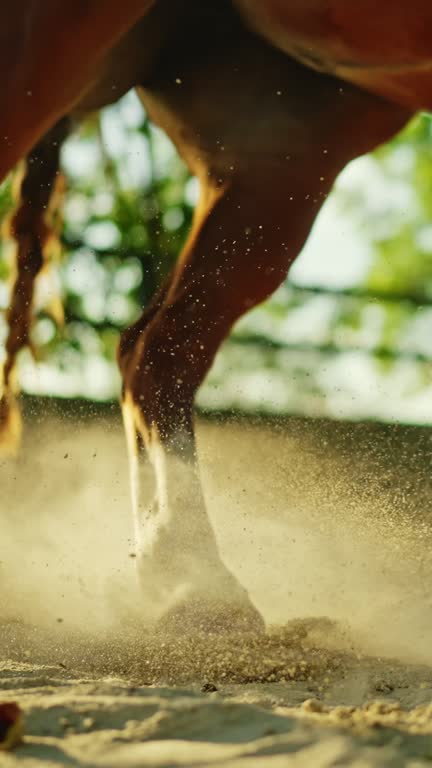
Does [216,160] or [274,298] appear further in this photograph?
[274,298]

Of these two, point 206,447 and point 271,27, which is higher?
point 271,27

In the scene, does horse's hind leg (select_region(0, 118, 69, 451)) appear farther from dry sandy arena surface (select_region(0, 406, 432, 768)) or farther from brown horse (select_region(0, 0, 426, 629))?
dry sandy arena surface (select_region(0, 406, 432, 768))

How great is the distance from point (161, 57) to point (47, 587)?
85 cm

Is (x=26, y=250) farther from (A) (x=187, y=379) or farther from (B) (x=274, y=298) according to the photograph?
(B) (x=274, y=298)

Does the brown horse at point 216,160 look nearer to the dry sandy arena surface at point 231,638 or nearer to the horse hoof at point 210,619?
the horse hoof at point 210,619

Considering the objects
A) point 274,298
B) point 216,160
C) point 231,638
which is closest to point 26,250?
point 216,160

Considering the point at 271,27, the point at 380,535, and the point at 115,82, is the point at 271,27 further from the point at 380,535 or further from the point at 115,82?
the point at 380,535

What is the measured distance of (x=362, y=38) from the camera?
1.37 m

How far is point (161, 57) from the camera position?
164 centimetres

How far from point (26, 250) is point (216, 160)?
347mm

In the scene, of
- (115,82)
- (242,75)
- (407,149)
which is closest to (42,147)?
(115,82)

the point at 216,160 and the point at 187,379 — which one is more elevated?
the point at 216,160

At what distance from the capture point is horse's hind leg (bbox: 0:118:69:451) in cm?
165

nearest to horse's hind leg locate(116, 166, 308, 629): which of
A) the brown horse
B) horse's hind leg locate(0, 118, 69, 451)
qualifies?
the brown horse
